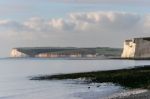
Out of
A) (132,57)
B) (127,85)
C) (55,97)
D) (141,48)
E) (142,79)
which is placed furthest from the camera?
(132,57)

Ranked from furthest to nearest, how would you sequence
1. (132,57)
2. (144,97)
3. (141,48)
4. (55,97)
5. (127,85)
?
(132,57) < (141,48) < (127,85) < (55,97) < (144,97)

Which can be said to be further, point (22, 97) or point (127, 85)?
point (127, 85)

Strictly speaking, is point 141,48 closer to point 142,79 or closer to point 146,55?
point 146,55

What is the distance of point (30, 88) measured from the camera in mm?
36781

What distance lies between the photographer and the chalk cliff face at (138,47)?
130m

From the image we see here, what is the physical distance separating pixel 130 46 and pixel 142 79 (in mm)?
105354

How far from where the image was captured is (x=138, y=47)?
133m

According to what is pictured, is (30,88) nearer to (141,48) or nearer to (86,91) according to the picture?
(86,91)

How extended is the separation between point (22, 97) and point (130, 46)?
112 meters

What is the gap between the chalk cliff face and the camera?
428 ft

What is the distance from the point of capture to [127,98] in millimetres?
22859

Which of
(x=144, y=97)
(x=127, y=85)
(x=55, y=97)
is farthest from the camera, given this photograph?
(x=127, y=85)

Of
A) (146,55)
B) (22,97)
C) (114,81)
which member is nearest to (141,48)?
(146,55)

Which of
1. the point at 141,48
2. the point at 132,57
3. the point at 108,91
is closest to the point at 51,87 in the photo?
the point at 108,91
